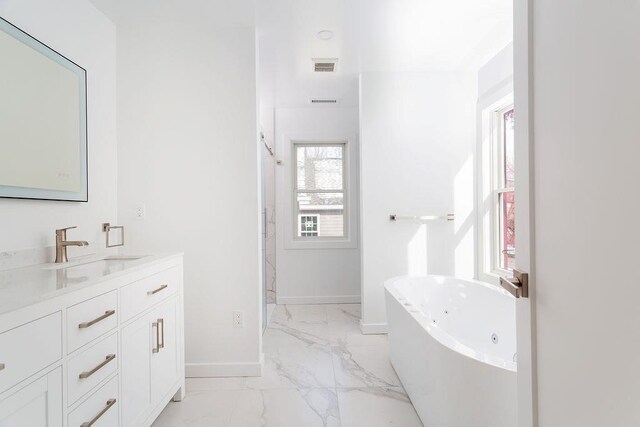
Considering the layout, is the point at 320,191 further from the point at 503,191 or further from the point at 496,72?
the point at 496,72

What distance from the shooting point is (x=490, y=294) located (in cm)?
237

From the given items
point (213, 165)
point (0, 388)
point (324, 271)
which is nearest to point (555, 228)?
point (0, 388)

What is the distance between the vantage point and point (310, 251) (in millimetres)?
4152

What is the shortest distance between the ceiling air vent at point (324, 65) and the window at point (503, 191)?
4.72ft

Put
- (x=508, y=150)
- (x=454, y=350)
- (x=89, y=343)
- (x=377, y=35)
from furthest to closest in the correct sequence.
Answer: (x=508, y=150), (x=377, y=35), (x=454, y=350), (x=89, y=343)

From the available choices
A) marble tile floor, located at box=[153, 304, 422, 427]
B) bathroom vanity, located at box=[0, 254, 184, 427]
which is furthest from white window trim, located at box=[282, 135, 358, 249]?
bathroom vanity, located at box=[0, 254, 184, 427]

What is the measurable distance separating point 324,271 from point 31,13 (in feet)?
11.1

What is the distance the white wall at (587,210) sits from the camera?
53cm

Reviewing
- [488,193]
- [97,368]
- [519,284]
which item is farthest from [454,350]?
[488,193]

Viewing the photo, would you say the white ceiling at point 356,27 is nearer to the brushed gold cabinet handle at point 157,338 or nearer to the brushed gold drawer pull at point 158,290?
the brushed gold drawer pull at point 158,290

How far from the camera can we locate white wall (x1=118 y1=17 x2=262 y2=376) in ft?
7.39

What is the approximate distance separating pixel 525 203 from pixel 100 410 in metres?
1.58

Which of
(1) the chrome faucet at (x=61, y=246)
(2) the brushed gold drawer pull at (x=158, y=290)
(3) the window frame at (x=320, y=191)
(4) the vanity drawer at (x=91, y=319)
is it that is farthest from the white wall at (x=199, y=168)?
(3) the window frame at (x=320, y=191)

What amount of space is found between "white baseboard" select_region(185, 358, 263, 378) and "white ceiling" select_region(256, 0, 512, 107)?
2.32 meters
